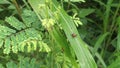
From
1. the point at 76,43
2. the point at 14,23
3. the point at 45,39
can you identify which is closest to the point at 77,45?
the point at 76,43

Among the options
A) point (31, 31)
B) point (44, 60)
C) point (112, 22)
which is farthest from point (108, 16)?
point (31, 31)

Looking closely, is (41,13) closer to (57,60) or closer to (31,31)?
(31,31)

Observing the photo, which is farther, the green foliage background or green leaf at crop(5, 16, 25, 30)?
green leaf at crop(5, 16, 25, 30)

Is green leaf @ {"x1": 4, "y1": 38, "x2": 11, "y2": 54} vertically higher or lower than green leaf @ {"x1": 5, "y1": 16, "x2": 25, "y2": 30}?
lower

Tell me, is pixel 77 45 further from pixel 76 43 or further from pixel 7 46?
pixel 7 46

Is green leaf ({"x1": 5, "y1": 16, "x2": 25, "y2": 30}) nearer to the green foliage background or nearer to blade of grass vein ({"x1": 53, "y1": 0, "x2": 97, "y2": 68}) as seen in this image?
the green foliage background

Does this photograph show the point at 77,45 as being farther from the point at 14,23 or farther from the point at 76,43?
the point at 14,23

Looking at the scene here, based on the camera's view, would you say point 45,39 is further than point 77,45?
Yes

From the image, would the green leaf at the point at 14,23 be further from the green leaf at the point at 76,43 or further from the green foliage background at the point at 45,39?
the green leaf at the point at 76,43

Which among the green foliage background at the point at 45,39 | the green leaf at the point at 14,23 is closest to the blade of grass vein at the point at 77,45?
the green foliage background at the point at 45,39

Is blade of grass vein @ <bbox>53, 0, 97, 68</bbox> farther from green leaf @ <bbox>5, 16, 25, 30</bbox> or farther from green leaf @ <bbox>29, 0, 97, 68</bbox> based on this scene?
green leaf @ <bbox>5, 16, 25, 30</bbox>

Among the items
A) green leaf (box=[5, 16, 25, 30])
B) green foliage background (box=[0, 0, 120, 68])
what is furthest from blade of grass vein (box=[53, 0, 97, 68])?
green leaf (box=[5, 16, 25, 30])
